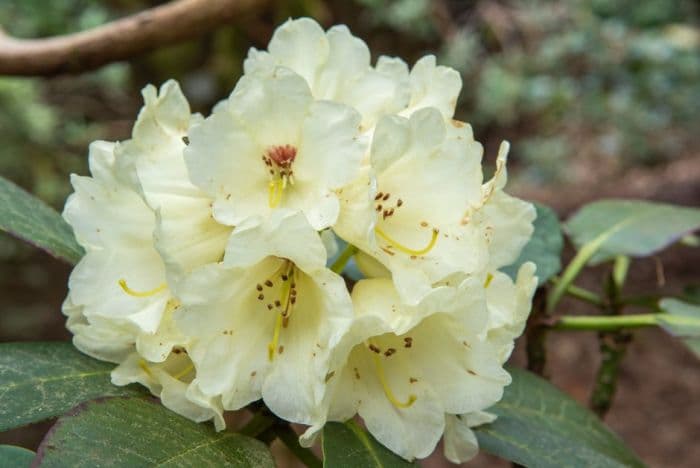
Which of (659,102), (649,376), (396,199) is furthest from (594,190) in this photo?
(396,199)

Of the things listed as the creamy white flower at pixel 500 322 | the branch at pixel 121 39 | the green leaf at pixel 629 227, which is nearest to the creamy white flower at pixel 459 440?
the creamy white flower at pixel 500 322

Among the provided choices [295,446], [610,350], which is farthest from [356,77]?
[610,350]

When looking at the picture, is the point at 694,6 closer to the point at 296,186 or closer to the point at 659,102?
the point at 659,102

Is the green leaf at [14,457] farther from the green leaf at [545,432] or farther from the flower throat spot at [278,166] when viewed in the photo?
the green leaf at [545,432]

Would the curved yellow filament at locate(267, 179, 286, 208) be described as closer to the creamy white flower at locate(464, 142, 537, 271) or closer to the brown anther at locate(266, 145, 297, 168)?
the brown anther at locate(266, 145, 297, 168)

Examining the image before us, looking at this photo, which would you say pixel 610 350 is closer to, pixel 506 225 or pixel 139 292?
pixel 506 225

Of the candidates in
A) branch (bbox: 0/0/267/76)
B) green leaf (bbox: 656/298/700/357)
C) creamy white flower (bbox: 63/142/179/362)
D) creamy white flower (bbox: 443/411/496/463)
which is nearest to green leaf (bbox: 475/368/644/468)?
creamy white flower (bbox: 443/411/496/463)
